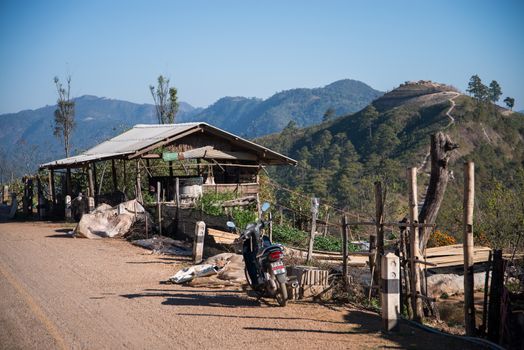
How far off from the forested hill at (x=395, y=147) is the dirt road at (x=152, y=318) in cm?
3120

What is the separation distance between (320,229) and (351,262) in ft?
33.4

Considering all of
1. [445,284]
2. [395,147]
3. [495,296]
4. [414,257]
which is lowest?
[445,284]

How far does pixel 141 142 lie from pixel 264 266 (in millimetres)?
14427

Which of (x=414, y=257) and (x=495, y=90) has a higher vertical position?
(x=495, y=90)

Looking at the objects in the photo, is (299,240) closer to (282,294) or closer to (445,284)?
(445,284)

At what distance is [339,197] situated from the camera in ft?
157

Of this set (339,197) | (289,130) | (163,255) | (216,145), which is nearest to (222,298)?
(163,255)

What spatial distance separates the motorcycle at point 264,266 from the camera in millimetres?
8445

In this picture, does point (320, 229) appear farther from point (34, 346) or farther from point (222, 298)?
point (34, 346)

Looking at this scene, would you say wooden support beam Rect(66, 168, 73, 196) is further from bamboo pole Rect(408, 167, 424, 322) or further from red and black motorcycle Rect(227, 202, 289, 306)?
bamboo pole Rect(408, 167, 424, 322)

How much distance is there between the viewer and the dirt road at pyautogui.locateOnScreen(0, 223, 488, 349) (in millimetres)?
6938

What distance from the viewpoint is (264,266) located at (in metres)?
8.65

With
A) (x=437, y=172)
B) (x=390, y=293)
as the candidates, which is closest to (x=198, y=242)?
(x=437, y=172)

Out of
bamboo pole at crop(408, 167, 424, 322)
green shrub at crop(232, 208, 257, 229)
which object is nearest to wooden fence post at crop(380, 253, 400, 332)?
bamboo pole at crop(408, 167, 424, 322)
